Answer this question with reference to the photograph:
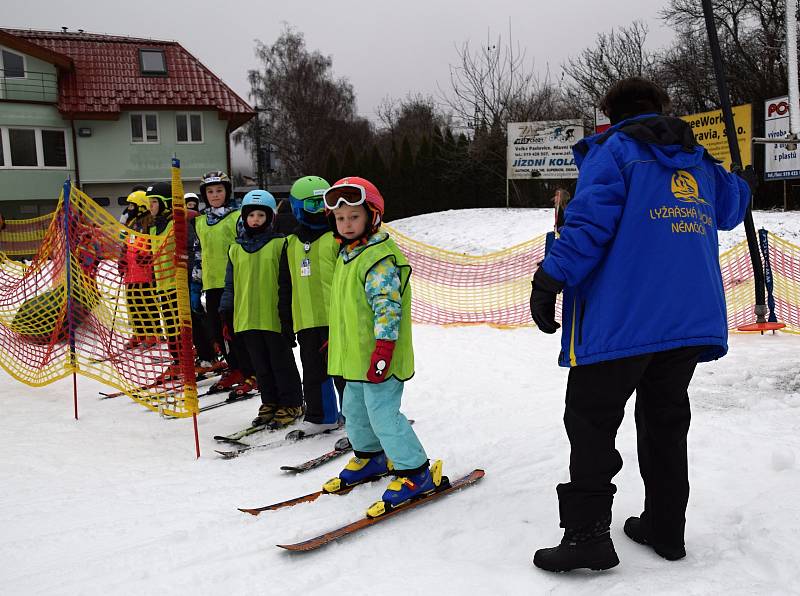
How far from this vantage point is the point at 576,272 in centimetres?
241

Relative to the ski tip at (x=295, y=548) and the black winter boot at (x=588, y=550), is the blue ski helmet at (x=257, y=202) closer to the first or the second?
the ski tip at (x=295, y=548)

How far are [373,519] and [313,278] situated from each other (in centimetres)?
184

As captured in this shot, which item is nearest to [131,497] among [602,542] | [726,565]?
[602,542]

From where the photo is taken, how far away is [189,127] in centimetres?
2725

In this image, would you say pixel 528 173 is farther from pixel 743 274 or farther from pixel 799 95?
pixel 799 95

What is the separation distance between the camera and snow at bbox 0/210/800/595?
8.67ft

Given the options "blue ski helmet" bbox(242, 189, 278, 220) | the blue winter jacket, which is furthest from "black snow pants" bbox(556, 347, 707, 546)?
"blue ski helmet" bbox(242, 189, 278, 220)

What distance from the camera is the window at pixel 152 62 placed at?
88.1ft

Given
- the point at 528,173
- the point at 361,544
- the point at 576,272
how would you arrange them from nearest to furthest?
the point at 576,272
the point at 361,544
the point at 528,173

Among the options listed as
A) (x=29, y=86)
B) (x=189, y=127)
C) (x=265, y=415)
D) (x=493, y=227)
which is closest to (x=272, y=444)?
(x=265, y=415)

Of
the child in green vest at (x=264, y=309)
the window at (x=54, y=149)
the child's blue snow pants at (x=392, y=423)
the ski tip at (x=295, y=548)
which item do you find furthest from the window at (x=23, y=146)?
the ski tip at (x=295, y=548)

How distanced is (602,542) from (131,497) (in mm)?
2671

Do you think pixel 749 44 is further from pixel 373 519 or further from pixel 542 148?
pixel 373 519

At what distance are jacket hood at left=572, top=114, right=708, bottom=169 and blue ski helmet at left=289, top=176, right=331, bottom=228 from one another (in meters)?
2.21
